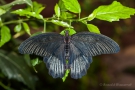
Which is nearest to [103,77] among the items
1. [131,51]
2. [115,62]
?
[115,62]

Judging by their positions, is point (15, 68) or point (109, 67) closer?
point (15, 68)

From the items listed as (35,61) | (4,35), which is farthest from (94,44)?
(4,35)

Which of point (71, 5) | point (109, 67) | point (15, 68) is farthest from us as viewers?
point (109, 67)

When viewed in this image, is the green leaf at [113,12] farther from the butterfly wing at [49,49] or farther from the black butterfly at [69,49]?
the butterfly wing at [49,49]

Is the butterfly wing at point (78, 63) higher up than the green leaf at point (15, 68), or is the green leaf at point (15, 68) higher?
the butterfly wing at point (78, 63)

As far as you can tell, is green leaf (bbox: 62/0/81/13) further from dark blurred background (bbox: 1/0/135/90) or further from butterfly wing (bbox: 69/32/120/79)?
dark blurred background (bbox: 1/0/135/90)

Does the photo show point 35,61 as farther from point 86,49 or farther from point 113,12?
point 113,12

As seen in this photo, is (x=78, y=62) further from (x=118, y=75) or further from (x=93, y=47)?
(x=118, y=75)

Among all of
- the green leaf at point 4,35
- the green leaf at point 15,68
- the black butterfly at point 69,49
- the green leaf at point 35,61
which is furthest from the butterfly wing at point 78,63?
the green leaf at point 15,68
